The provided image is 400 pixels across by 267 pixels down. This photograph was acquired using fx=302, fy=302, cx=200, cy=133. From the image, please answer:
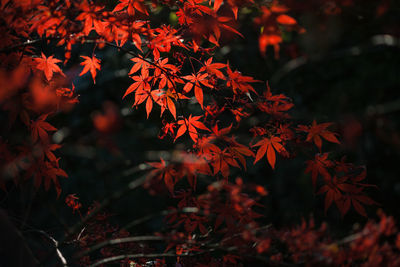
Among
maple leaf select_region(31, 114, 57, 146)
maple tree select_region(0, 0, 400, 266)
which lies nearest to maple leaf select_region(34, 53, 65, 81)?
maple tree select_region(0, 0, 400, 266)

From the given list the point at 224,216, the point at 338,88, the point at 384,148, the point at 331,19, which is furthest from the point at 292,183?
the point at 331,19

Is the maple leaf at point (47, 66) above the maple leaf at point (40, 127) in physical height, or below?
above

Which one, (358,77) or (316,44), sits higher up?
(316,44)

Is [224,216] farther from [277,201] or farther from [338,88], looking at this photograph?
[338,88]

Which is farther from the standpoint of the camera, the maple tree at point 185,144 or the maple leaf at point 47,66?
the maple leaf at point 47,66

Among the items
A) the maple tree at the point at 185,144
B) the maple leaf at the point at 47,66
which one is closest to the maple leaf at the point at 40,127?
the maple tree at the point at 185,144

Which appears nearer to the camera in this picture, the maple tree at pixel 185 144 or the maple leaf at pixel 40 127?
the maple tree at pixel 185 144

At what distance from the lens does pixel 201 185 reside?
304cm

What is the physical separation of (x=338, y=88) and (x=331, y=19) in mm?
3502

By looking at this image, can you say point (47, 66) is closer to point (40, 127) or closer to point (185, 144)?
point (40, 127)

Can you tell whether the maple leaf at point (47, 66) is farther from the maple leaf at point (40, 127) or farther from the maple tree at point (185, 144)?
the maple leaf at point (40, 127)

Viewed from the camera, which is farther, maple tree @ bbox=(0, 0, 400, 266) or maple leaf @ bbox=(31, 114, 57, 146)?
maple leaf @ bbox=(31, 114, 57, 146)

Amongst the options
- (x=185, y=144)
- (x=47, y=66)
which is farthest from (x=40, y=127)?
(x=185, y=144)

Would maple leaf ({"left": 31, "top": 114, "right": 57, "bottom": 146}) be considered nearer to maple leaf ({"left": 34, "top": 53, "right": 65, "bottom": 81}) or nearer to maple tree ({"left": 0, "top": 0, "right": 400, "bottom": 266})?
maple tree ({"left": 0, "top": 0, "right": 400, "bottom": 266})
